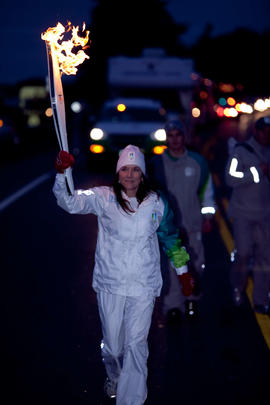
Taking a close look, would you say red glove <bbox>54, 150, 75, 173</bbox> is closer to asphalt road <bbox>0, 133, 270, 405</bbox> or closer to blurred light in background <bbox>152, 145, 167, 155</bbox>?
asphalt road <bbox>0, 133, 270, 405</bbox>

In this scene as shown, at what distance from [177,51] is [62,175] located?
71589 mm

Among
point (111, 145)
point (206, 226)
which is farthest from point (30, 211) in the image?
point (206, 226)

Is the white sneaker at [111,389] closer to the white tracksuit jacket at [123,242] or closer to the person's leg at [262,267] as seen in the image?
the white tracksuit jacket at [123,242]

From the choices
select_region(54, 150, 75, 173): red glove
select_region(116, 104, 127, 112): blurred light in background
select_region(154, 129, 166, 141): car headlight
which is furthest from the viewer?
select_region(116, 104, 127, 112): blurred light in background

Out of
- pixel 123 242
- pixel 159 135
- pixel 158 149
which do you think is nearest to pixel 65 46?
pixel 123 242

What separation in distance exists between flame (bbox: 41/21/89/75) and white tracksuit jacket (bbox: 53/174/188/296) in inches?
34.3

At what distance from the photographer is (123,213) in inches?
189

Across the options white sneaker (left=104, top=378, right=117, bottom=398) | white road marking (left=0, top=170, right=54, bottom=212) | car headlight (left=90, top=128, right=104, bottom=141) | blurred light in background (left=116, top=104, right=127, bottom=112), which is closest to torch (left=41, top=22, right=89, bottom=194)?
white sneaker (left=104, top=378, right=117, bottom=398)

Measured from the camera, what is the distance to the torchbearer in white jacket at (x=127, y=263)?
473 cm

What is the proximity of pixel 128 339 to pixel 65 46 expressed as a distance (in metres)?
2.05

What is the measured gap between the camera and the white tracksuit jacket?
15.7 ft

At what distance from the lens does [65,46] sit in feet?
15.4

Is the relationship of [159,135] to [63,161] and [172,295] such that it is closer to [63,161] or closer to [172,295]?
Answer: [172,295]

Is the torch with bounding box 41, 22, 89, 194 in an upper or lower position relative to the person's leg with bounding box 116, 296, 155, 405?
upper
